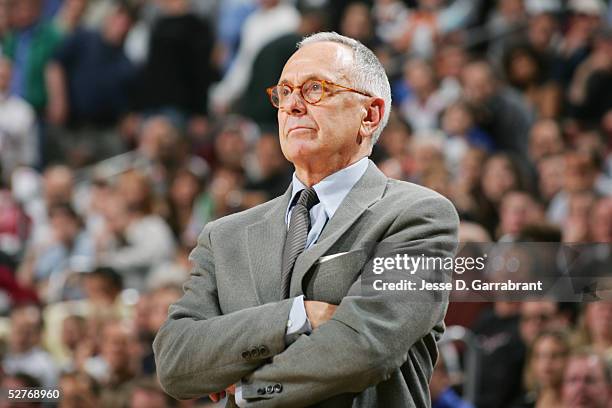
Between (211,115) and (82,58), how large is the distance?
1.28 m

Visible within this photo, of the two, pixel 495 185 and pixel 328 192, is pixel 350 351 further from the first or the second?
pixel 495 185

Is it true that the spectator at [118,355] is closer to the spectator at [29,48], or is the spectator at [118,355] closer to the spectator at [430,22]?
the spectator at [430,22]

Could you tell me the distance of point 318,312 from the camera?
2.61 m

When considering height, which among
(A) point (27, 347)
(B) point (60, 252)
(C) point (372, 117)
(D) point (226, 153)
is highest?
(C) point (372, 117)

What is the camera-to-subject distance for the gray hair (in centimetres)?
283

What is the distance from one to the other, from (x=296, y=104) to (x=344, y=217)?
0.93ft

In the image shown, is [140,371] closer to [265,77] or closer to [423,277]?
[265,77]

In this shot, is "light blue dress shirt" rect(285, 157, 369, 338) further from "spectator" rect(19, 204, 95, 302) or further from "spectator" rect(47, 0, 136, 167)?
"spectator" rect(47, 0, 136, 167)

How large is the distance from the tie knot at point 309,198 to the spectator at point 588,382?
2383 mm

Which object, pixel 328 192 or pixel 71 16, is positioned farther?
pixel 71 16

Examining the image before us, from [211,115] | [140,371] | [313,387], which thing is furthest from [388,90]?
[211,115]

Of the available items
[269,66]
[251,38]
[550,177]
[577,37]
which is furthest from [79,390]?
[251,38]

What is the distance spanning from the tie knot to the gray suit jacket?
0.07 meters

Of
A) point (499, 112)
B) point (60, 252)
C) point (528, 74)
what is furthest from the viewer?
point (528, 74)
